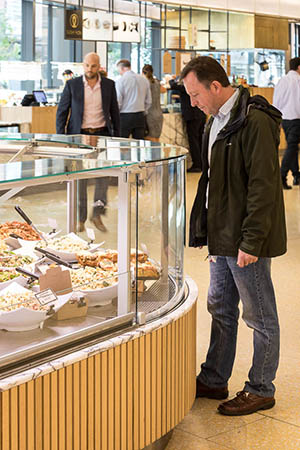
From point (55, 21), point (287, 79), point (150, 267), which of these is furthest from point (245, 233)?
point (55, 21)

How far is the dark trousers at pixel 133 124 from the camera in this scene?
411 inches

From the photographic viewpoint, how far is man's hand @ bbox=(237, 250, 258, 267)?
9.70 ft

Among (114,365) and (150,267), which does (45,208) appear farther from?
(114,365)

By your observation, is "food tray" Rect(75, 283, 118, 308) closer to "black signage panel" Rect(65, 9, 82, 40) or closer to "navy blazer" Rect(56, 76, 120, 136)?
"navy blazer" Rect(56, 76, 120, 136)

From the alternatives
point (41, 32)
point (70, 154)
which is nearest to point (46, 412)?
point (70, 154)

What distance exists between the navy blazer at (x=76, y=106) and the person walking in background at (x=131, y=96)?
10.9 feet

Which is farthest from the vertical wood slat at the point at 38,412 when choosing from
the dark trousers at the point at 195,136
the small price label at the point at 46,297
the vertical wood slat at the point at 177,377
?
the dark trousers at the point at 195,136

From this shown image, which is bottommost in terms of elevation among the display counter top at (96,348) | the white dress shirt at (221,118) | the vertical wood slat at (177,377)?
the vertical wood slat at (177,377)

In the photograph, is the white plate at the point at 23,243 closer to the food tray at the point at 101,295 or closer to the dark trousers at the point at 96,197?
the dark trousers at the point at 96,197

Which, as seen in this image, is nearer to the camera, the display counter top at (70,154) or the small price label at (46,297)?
the display counter top at (70,154)

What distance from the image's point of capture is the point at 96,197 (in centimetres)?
320

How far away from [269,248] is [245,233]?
0.15 m

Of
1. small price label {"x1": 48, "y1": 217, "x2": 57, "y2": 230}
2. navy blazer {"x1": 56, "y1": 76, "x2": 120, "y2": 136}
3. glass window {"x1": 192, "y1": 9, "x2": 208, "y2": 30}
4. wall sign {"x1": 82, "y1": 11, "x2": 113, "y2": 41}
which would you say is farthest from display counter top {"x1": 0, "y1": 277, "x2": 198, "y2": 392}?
glass window {"x1": 192, "y1": 9, "x2": 208, "y2": 30}

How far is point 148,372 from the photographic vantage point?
8.86 ft
